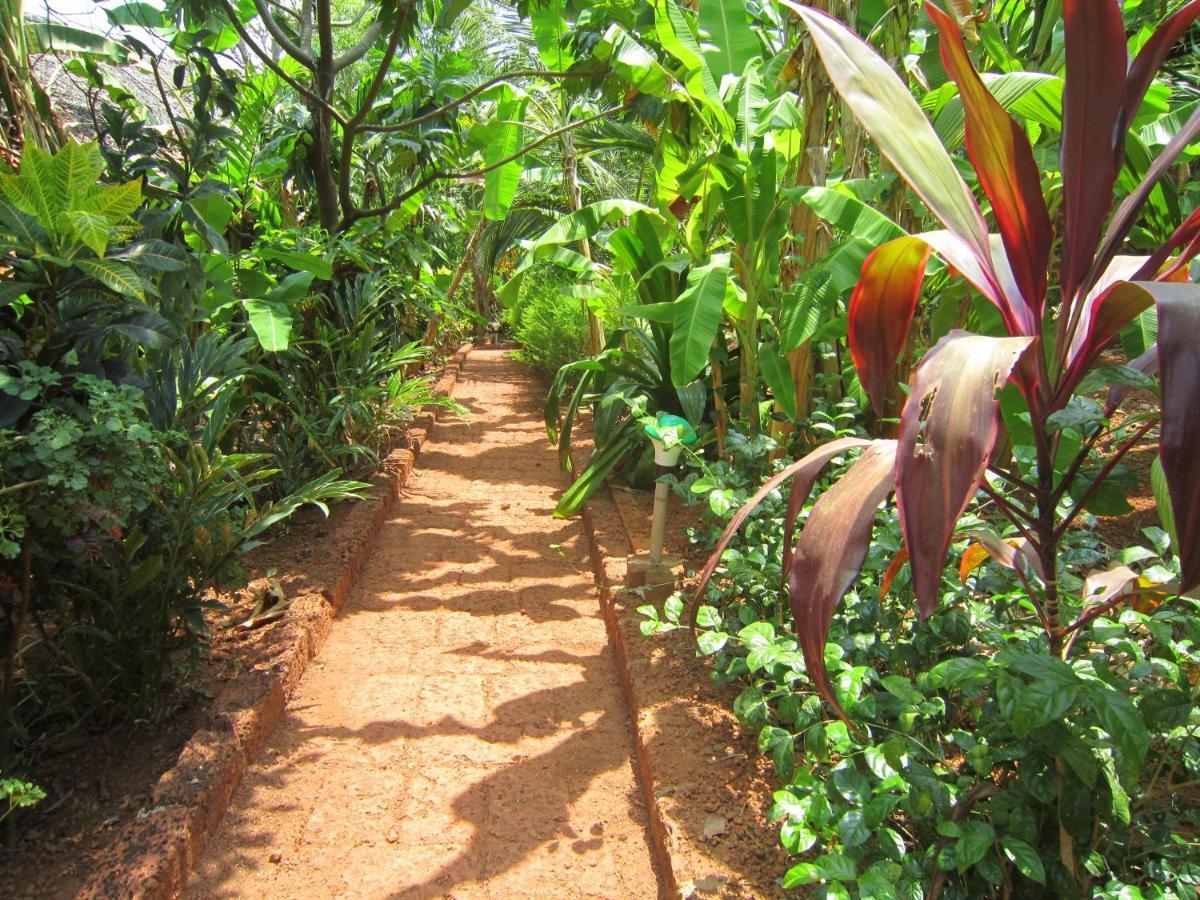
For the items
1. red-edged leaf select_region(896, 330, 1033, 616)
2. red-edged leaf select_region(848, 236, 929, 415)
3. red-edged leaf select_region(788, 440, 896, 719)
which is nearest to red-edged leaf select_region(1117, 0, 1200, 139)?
red-edged leaf select_region(848, 236, 929, 415)

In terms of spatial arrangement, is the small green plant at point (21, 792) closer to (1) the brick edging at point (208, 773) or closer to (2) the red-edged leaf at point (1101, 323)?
(1) the brick edging at point (208, 773)

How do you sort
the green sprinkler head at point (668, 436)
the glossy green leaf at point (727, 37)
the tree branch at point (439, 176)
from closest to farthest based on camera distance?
the green sprinkler head at point (668, 436) < the glossy green leaf at point (727, 37) < the tree branch at point (439, 176)

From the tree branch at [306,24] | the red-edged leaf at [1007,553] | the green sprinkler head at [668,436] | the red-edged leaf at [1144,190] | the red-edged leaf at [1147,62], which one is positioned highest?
the tree branch at [306,24]

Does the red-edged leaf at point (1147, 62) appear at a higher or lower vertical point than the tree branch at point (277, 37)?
lower

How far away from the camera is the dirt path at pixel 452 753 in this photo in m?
2.01

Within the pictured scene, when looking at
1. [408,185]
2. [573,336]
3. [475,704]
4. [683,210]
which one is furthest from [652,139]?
[475,704]

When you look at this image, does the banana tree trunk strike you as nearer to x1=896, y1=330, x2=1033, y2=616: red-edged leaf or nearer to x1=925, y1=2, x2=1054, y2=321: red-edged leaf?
x1=925, y1=2, x2=1054, y2=321: red-edged leaf

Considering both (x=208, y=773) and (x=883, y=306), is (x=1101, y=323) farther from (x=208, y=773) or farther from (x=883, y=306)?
(x=208, y=773)

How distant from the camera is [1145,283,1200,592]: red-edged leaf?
88 centimetres

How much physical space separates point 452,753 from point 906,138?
2.02 metres

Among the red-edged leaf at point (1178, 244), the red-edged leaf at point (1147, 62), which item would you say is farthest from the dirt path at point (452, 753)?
the red-edged leaf at point (1147, 62)

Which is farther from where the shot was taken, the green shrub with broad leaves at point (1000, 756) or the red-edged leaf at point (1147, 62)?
the green shrub with broad leaves at point (1000, 756)

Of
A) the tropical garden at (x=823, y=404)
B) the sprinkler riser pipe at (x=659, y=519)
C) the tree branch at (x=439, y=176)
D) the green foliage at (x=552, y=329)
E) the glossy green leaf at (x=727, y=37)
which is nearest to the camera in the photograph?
the tropical garden at (x=823, y=404)

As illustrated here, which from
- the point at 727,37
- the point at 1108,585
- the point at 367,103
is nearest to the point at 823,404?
the point at 727,37
